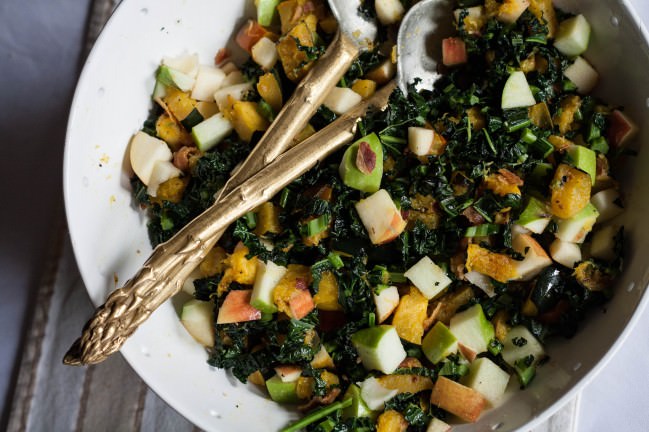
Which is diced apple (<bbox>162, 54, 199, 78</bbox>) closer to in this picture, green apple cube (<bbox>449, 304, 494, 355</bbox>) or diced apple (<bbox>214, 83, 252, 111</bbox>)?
diced apple (<bbox>214, 83, 252, 111</bbox>)

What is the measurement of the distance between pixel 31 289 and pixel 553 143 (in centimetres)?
303

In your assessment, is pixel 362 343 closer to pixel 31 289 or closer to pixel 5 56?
pixel 31 289

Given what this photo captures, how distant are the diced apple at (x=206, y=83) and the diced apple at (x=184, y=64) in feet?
0.10

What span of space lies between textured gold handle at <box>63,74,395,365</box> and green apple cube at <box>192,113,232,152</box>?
43cm

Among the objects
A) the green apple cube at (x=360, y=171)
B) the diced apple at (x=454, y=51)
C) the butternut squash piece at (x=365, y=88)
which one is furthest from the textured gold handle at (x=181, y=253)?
the diced apple at (x=454, y=51)

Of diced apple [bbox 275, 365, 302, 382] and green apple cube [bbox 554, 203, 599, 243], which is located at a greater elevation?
green apple cube [bbox 554, 203, 599, 243]

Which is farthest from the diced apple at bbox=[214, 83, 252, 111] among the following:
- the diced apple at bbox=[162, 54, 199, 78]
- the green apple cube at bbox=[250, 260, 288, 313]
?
the green apple cube at bbox=[250, 260, 288, 313]

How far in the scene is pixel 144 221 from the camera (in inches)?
122

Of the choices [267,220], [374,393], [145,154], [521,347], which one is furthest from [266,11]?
[521,347]

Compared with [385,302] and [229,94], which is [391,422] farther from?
[229,94]

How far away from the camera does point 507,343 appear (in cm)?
287

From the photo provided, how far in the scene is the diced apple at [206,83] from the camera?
10.4 feet

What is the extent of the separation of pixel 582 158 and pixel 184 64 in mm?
1877

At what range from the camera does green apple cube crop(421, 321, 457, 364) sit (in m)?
2.76
